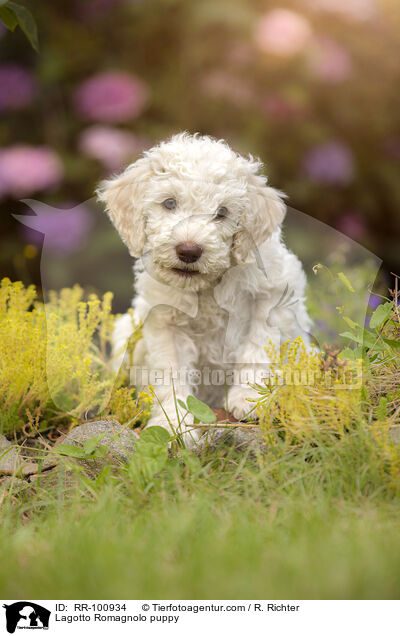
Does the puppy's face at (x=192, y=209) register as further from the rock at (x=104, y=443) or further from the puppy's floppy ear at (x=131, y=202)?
the rock at (x=104, y=443)

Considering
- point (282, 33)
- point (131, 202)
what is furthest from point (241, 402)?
point (282, 33)

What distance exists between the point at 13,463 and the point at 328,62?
430 centimetres

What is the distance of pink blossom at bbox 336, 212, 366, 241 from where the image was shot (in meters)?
5.12

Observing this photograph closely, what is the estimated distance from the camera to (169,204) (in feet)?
10.8

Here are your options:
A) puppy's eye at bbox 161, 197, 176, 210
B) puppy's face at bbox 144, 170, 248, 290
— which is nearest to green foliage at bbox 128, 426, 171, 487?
puppy's face at bbox 144, 170, 248, 290

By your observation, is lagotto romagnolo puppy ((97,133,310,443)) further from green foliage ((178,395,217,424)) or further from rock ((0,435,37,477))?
rock ((0,435,37,477))

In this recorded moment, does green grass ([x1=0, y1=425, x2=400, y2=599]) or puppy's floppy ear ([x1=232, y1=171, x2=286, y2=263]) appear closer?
green grass ([x1=0, y1=425, x2=400, y2=599])

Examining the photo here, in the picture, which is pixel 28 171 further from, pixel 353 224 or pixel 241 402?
pixel 241 402

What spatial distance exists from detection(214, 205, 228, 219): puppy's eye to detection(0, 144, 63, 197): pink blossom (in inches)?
112

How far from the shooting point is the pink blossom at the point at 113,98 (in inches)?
217

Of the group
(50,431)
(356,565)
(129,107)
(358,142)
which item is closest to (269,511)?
(356,565)

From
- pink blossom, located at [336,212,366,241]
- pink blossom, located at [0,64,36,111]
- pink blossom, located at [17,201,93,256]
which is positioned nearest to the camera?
pink blossom, located at [17,201,93,256]

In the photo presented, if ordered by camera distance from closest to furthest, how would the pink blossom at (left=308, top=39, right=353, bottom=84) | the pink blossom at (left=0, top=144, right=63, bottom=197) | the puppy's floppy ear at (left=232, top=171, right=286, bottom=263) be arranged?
the puppy's floppy ear at (left=232, top=171, right=286, bottom=263), the pink blossom at (left=0, top=144, right=63, bottom=197), the pink blossom at (left=308, top=39, right=353, bottom=84)
